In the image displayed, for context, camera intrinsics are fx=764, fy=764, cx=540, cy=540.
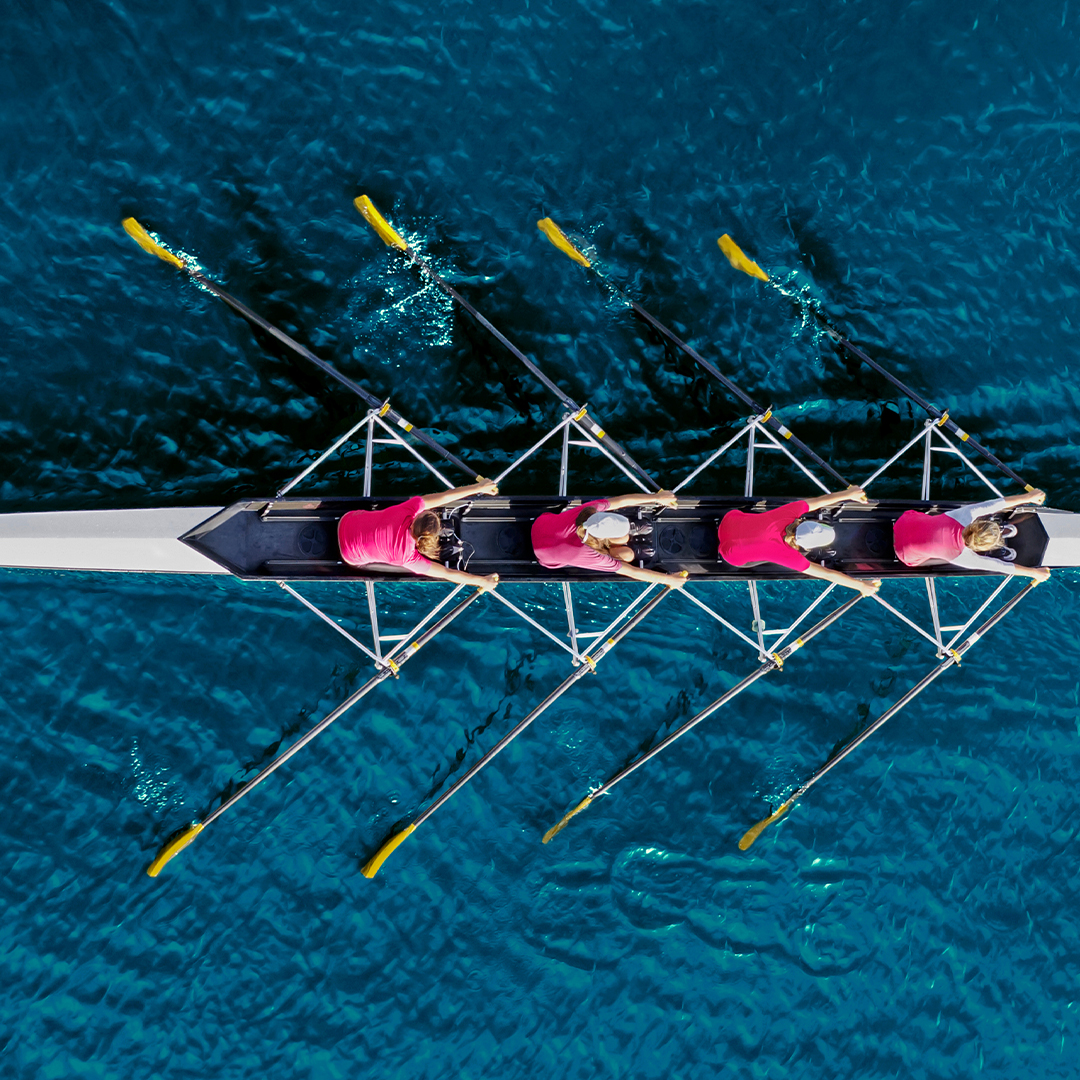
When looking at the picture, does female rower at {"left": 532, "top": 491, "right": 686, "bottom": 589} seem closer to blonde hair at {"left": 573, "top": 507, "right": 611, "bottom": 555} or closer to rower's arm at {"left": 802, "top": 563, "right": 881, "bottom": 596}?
blonde hair at {"left": 573, "top": 507, "right": 611, "bottom": 555}

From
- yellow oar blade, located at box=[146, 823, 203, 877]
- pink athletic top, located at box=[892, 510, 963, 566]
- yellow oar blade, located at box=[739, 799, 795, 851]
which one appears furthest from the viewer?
yellow oar blade, located at box=[739, 799, 795, 851]

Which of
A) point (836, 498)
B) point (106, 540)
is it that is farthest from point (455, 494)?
point (836, 498)

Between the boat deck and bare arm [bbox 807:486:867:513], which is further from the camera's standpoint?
the boat deck

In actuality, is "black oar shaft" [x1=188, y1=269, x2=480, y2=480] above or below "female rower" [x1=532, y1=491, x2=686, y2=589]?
above

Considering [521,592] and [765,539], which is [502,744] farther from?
[765,539]

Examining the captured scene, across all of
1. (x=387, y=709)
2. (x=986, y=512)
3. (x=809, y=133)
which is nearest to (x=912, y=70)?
→ (x=809, y=133)

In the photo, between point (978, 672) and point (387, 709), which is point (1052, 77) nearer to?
point (978, 672)

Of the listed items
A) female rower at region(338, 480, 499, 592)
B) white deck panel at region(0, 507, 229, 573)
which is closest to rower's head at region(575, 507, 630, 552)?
female rower at region(338, 480, 499, 592)
